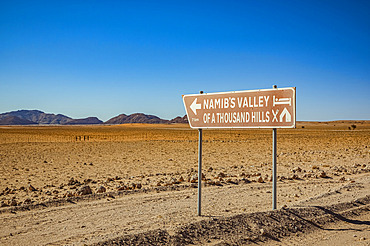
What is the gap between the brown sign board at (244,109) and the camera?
5.93 metres

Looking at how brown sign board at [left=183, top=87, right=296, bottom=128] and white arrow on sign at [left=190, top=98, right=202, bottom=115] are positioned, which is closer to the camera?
brown sign board at [left=183, top=87, right=296, bottom=128]

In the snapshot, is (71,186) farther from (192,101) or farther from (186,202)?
(192,101)

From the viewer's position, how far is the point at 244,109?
6430 mm

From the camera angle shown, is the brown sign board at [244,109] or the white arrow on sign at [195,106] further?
the white arrow on sign at [195,106]

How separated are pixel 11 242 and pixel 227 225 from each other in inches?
138

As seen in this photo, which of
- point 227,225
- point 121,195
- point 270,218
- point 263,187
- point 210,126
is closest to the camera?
point 227,225

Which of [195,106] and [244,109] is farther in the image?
[195,106]

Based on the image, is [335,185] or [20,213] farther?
[335,185]

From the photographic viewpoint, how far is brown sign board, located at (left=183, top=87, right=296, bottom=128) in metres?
5.93

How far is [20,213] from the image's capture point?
7035mm

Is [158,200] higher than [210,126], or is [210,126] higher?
[210,126]

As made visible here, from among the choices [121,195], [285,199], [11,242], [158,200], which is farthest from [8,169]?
[285,199]

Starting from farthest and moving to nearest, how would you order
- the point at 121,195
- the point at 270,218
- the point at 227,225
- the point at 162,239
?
the point at 121,195, the point at 270,218, the point at 227,225, the point at 162,239

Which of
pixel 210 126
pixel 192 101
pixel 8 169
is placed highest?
pixel 192 101
